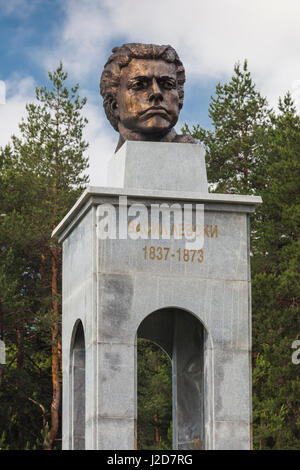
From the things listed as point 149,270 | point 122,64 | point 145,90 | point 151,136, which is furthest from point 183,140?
point 149,270

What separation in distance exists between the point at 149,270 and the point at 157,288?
26 centimetres

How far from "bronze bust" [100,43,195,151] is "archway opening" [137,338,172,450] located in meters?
20.4

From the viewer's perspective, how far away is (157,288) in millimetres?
13578

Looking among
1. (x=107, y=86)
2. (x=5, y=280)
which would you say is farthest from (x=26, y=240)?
(x=107, y=86)

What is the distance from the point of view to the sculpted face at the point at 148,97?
48.0ft

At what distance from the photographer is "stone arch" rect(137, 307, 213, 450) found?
14.9 meters

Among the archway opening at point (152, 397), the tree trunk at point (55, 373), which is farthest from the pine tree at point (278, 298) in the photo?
the tree trunk at point (55, 373)

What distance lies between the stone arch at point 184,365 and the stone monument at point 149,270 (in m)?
0.07

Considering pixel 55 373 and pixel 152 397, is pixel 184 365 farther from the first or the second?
pixel 152 397

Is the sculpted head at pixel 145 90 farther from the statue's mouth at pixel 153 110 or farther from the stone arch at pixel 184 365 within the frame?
the stone arch at pixel 184 365

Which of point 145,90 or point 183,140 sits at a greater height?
point 145,90

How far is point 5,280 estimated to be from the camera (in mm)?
32938
